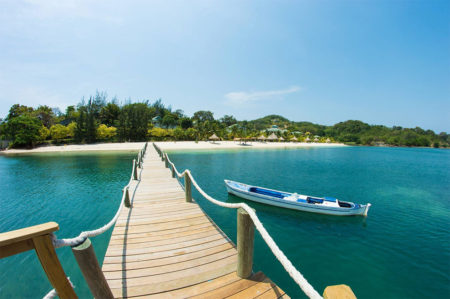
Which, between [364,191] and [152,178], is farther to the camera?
[364,191]

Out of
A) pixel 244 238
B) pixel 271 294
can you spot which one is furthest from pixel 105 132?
pixel 271 294

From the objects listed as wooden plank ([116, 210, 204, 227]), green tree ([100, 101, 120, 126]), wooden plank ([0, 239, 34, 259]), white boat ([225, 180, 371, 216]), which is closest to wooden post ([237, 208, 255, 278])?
wooden plank ([0, 239, 34, 259])

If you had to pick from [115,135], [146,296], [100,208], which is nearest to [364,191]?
[146,296]

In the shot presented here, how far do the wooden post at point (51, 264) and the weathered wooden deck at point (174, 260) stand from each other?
1302 mm

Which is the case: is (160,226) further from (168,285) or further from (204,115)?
(204,115)

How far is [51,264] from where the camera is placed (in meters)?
1.80

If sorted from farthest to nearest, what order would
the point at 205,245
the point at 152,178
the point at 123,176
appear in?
the point at 123,176, the point at 152,178, the point at 205,245

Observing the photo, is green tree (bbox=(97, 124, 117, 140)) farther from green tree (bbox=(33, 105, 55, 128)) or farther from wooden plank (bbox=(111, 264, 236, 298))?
wooden plank (bbox=(111, 264, 236, 298))

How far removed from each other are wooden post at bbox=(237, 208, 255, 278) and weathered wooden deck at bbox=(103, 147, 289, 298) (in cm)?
32

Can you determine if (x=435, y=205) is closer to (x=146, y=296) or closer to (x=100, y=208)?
(x=146, y=296)

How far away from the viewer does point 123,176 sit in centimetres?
1764

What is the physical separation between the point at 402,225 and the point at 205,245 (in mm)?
12040

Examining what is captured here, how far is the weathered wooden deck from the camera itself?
2.95m

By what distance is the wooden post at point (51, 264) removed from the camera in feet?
→ 5.48
